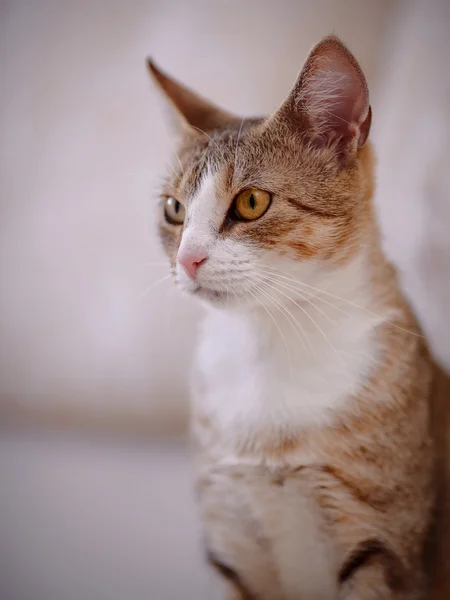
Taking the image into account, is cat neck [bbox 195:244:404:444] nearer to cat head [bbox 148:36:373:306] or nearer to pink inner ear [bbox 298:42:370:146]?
cat head [bbox 148:36:373:306]

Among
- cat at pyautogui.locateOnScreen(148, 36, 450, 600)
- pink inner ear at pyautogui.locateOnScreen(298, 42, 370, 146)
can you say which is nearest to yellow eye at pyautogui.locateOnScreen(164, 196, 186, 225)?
cat at pyautogui.locateOnScreen(148, 36, 450, 600)

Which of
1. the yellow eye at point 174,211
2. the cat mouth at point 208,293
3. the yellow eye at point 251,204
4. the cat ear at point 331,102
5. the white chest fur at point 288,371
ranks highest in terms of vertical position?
the cat ear at point 331,102

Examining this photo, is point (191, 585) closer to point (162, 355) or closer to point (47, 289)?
point (162, 355)

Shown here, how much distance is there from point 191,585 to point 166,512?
7.5 inches

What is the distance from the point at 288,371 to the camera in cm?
82

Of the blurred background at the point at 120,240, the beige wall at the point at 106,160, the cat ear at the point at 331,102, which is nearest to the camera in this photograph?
the cat ear at the point at 331,102

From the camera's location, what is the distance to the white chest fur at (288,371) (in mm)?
790

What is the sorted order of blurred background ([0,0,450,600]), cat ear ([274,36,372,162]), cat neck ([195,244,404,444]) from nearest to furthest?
cat ear ([274,36,372,162])
cat neck ([195,244,404,444])
blurred background ([0,0,450,600])

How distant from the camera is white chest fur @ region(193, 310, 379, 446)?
0.79m

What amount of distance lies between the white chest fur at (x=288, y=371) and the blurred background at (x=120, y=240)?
0.81ft

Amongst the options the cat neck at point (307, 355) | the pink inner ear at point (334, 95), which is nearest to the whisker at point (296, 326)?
the cat neck at point (307, 355)

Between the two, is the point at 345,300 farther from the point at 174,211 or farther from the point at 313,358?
the point at 174,211

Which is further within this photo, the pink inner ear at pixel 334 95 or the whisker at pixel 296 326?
the whisker at pixel 296 326

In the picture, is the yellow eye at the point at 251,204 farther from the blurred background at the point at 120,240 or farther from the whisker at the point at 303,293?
the blurred background at the point at 120,240
